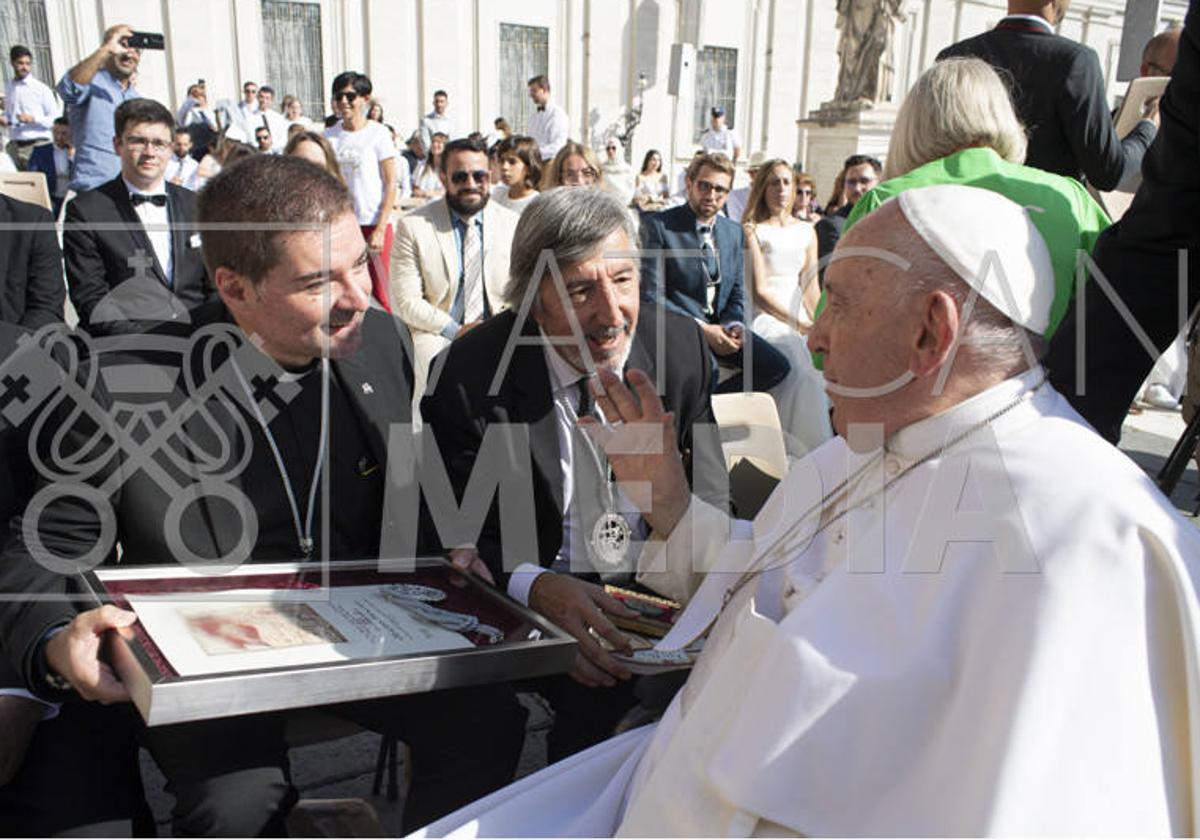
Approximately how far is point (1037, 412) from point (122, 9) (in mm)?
24495

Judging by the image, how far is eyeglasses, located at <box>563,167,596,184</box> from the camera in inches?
250

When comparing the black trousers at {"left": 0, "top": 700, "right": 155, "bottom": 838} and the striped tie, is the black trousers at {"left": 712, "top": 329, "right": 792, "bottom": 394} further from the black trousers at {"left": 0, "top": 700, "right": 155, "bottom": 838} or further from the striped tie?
the black trousers at {"left": 0, "top": 700, "right": 155, "bottom": 838}

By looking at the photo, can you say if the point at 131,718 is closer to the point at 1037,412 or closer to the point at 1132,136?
the point at 1037,412

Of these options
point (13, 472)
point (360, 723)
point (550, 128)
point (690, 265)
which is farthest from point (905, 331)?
point (550, 128)

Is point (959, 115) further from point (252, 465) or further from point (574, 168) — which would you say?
point (574, 168)

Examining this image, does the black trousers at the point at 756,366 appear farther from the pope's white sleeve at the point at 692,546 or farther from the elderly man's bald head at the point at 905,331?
the elderly man's bald head at the point at 905,331

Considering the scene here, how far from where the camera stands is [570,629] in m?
2.14

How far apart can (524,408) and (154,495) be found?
0.92 metres

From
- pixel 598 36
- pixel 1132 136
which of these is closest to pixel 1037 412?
pixel 1132 136


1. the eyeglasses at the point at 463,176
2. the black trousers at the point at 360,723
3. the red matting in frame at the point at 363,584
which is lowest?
the black trousers at the point at 360,723

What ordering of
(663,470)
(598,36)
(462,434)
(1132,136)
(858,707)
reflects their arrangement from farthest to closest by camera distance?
(598,36), (1132,136), (462,434), (663,470), (858,707)

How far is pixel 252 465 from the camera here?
2260mm

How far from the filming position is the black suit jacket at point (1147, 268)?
224 centimetres
